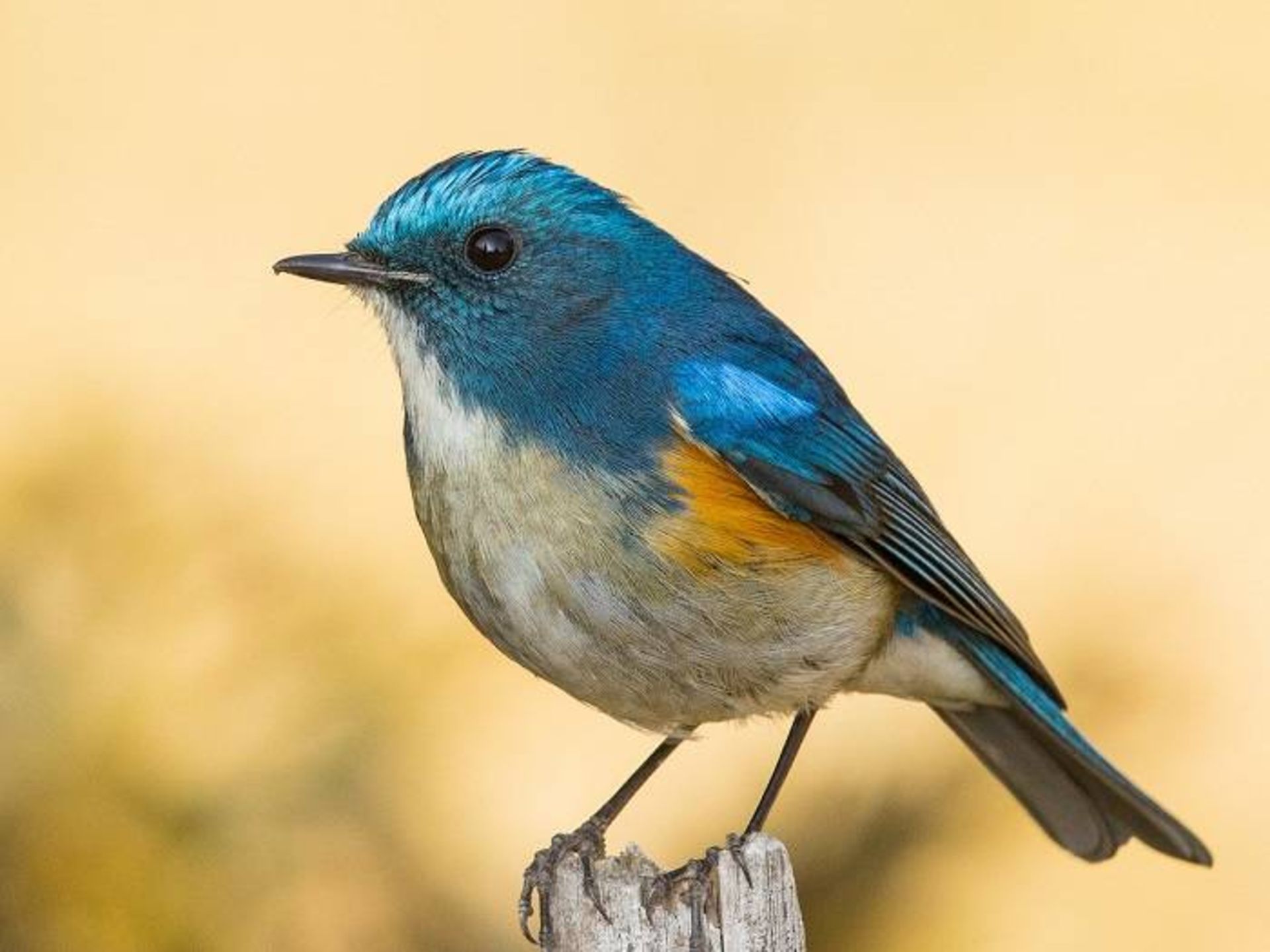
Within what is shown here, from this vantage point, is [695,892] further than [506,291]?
Result: No

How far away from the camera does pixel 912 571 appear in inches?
181

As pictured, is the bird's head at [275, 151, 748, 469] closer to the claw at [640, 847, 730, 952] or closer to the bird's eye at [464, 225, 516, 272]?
the bird's eye at [464, 225, 516, 272]

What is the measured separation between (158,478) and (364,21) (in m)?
2.57

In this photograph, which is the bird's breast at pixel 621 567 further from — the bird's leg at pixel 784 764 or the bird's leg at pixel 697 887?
the bird's leg at pixel 697 887

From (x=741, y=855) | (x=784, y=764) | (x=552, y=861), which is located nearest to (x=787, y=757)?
(x=784, y=764)

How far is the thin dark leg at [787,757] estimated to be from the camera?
15.4 feet

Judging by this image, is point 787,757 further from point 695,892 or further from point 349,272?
point 349,272

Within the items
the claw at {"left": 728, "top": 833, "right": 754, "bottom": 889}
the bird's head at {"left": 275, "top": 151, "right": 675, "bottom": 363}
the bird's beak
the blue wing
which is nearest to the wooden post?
the claw at {"left": 728, "top": 833, "right": 754, "bottom": 889}

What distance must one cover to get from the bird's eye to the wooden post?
1.10 metres

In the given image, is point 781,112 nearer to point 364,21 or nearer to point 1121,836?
point 364,21

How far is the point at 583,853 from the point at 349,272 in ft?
3.35

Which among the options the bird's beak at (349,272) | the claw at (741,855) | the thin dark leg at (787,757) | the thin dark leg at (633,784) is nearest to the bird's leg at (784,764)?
the thin dark leg at (787,757)

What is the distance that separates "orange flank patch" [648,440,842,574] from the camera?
13.6 ft

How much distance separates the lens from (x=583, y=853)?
4188 millimetres
